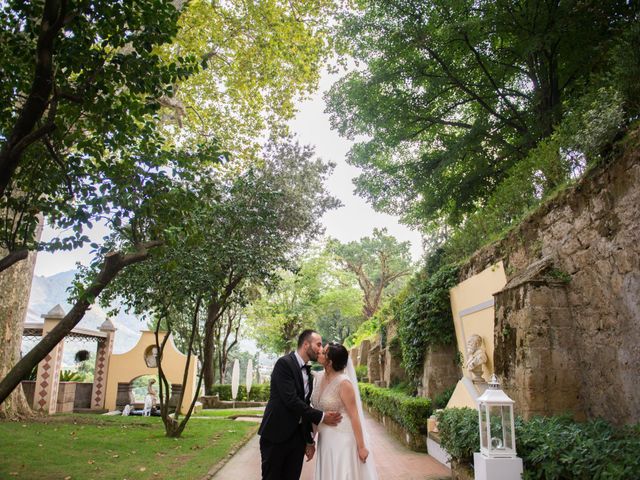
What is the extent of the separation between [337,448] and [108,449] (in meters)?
6.41

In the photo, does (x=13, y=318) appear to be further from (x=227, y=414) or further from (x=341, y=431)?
(x=341, y=431)

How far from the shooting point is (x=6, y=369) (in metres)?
11.4

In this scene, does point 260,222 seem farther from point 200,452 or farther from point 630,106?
point 630,106

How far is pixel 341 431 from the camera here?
4.14 metres

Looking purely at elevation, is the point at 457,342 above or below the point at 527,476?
above

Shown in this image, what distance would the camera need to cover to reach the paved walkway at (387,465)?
24.0ft

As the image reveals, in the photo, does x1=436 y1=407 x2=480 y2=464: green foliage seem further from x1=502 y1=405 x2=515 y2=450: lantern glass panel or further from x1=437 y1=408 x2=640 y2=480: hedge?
x1=502 y1=405 x2=515 y2=450: lantern glass panel

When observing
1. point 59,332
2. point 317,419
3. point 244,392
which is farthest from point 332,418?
point 244,392

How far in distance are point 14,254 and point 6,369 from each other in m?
7.97

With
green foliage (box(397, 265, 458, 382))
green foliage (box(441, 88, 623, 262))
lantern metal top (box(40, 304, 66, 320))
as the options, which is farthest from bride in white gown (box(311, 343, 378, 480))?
lantern metal top (box(40, 304, 66, 320))

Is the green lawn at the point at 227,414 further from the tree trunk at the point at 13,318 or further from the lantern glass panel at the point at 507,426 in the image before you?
the lantern glass panel at the point at 507,426

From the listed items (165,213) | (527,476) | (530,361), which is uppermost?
(165,213)

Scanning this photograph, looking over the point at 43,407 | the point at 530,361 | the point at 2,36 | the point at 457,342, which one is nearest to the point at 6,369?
the point at 43,407

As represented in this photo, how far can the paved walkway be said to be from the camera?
24.0 feet
